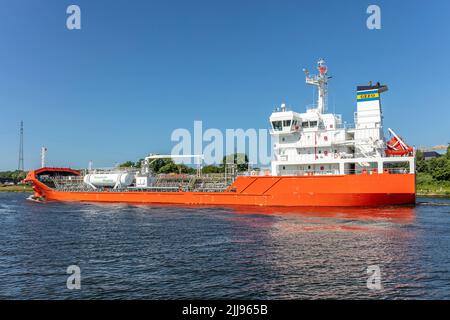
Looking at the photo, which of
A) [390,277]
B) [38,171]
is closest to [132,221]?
[390,277]

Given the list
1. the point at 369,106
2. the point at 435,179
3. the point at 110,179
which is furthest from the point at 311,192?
the point at 435,179

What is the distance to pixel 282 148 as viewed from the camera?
40.6 meters

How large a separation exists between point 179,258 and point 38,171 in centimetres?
5009

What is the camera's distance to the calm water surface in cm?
1236

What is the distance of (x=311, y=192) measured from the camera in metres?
36.2

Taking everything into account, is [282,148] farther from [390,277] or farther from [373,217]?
[390,277]

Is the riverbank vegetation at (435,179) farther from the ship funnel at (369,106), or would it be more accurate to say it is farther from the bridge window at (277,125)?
the bridge window at (277,125)

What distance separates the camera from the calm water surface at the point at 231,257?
12.4m

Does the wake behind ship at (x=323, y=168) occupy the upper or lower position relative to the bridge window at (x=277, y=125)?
lower

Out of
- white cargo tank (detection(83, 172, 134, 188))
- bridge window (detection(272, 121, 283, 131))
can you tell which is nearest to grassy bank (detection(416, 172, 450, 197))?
bridge window (detection(272, 121, 283, 131))

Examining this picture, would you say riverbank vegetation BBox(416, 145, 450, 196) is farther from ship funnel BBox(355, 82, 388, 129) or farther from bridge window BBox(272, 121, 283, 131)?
bridge window BBox(272, 121, 283, 131)

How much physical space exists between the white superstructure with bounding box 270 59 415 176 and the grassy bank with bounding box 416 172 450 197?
1154 inches

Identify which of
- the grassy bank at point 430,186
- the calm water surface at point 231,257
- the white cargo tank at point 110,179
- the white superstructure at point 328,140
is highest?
the white superstructure at point 328,140

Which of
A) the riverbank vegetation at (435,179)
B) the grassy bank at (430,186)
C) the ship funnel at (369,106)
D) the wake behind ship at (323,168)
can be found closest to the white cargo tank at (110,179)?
the wake behind ship at (323,168)
